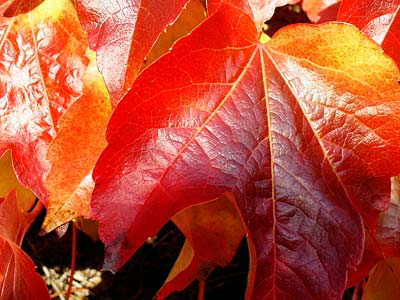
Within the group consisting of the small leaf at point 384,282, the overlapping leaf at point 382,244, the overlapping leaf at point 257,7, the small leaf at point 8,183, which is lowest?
the small leaf at point 384,282

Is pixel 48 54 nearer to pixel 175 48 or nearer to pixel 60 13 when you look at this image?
pixel 60 13

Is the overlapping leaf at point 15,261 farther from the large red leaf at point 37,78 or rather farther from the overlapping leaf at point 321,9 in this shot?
the overlapping leaf at point 321,9

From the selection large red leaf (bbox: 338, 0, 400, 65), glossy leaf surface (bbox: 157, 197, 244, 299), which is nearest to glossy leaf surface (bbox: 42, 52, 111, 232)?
glossy leaf surface (bbox: 157, 197, 244, 299)

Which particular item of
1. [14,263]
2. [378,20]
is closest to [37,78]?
[14,263]

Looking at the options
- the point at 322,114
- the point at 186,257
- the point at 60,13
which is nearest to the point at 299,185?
the point at 322,114

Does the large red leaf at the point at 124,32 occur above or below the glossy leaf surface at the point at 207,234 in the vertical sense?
above

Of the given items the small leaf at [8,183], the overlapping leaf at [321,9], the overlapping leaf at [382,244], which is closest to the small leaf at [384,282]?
the overlapping leaf at [382,244]

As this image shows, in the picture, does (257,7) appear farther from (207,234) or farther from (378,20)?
(207,234)
